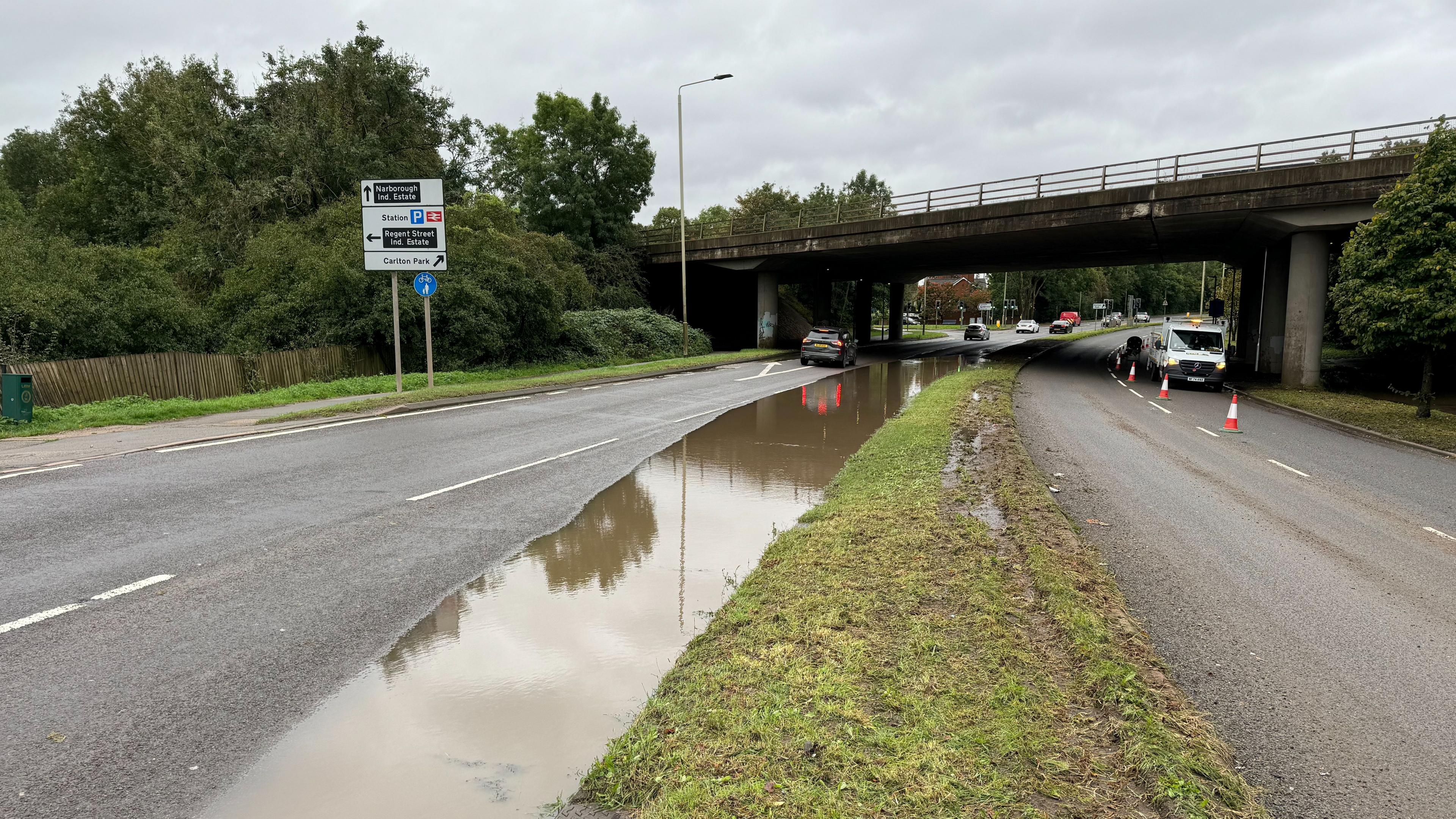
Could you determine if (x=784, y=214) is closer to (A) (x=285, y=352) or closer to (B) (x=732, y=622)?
(A) (x=285, y=352)

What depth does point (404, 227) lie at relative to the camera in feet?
61.2

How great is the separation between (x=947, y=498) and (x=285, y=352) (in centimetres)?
1944

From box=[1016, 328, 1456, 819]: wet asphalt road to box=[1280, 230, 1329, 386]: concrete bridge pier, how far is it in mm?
12568

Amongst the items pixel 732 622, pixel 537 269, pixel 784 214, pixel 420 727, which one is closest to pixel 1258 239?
pixel 784 214

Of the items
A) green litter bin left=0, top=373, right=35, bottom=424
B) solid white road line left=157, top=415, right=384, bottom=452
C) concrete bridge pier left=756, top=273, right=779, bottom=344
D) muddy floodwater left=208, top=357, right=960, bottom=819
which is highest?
concrete bridge pier left=756, top=273, right=779, bottom=344

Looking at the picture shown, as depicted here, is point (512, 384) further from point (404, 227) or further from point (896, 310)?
point (896, 310)

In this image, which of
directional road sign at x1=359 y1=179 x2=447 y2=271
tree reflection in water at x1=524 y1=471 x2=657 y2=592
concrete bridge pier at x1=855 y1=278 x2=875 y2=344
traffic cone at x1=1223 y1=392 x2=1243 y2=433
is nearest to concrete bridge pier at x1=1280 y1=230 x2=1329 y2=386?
traffic cone at x1=1223 y1=392 x2=1243 y2=433

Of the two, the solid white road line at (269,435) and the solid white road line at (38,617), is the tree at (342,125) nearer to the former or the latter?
the solid white road line at (269,435)

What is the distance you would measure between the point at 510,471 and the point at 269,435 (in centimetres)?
549

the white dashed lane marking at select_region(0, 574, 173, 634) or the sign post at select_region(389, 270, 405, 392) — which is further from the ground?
the sign post at select_region(389, 270, 405, 392)

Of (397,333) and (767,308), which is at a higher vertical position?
(767,308)

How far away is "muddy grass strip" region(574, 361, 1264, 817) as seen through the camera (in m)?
3.29

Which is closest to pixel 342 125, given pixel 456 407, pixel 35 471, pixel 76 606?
pixel 456 407

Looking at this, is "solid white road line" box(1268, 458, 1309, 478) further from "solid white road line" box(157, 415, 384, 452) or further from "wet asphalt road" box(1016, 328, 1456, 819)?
"solid white road line" box(157, 415, 384, 452)
